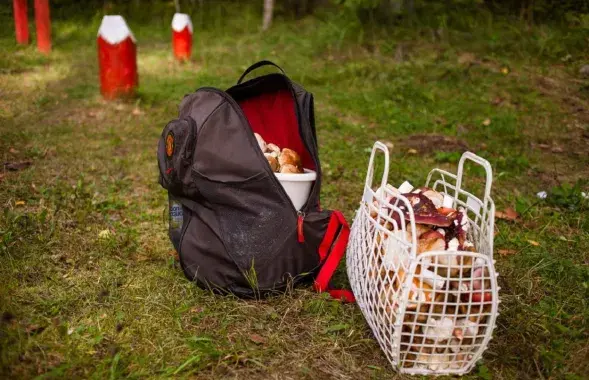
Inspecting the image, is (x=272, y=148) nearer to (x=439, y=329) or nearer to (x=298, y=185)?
(x=298, y=185)

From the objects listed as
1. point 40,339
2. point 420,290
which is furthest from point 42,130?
point 420,290

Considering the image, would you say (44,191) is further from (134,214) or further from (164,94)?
(164,94)

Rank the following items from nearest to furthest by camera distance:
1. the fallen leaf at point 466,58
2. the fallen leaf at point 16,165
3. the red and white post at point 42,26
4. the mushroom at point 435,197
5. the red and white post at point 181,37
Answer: the mushroom at point 435,197 < the fallen leaf at point 16,165 < the fallen leaf at point 466,58 < the red and white post at point 181,37 < the red and white post at point 42,26

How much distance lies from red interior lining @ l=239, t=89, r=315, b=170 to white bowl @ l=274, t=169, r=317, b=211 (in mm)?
197

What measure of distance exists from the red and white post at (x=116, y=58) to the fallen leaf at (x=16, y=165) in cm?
163

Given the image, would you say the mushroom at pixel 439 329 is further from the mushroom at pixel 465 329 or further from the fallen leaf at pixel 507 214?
the fallen leaf at pixel 507 214

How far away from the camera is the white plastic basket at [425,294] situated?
170cm

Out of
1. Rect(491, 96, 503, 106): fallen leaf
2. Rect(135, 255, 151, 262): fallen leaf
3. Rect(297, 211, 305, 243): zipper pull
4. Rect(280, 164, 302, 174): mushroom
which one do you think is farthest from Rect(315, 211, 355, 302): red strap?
Rect(491, 96, 503, 106): fallen leaf

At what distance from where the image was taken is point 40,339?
184 cm

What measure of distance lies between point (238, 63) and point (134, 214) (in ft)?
13.5

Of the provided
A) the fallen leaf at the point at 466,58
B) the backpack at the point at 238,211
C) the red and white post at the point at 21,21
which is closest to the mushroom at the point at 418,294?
the backpack at the point at 238,211

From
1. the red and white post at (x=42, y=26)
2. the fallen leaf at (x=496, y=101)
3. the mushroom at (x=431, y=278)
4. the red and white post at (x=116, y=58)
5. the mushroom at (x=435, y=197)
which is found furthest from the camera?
the red and white post at (x=42, y=26)

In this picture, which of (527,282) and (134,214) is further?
(134,214)

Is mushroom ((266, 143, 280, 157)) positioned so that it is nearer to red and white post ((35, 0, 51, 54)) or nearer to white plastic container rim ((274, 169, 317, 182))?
white plastic container rim ((274, 169, 317, 182))
